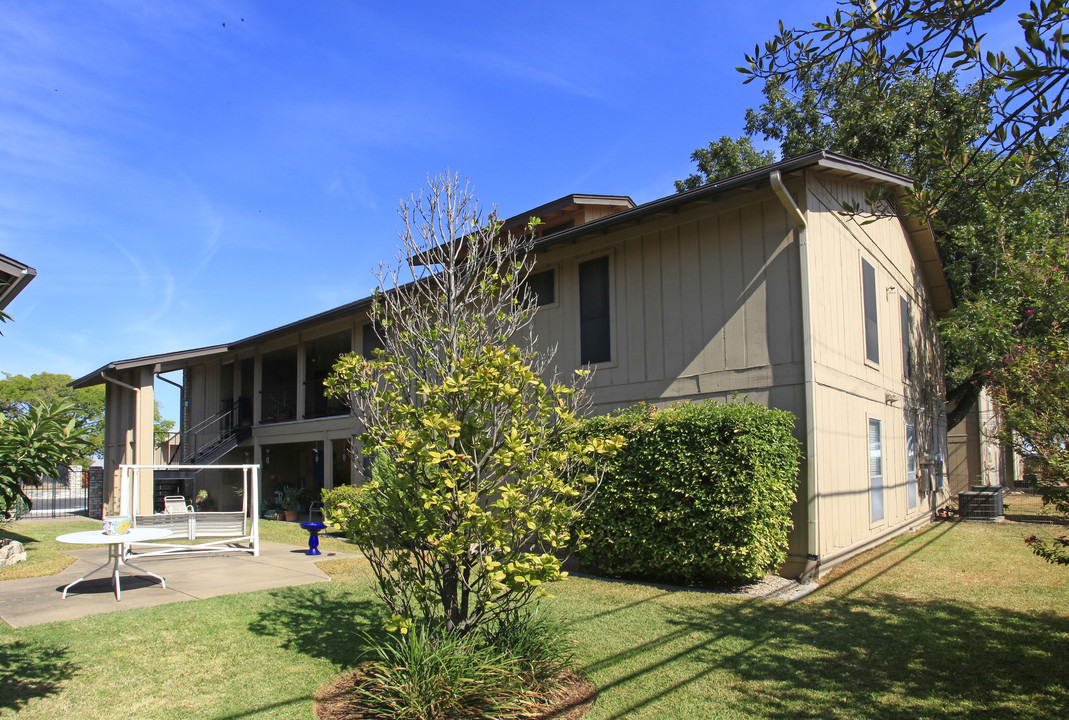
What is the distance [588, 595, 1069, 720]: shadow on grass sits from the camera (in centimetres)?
462

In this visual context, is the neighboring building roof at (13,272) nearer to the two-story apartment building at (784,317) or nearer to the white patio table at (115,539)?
the white patio table at (115,539)

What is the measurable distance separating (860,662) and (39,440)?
22.1 feet

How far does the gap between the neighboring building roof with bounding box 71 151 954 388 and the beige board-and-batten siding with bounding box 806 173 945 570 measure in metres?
0.43

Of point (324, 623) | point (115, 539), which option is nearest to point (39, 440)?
point (324, 623)

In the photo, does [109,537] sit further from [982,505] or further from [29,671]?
[982,505]

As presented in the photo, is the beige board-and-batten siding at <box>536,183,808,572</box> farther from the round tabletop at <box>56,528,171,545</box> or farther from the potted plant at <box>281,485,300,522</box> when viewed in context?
the potted plant at <box>281,485,300,522</box>

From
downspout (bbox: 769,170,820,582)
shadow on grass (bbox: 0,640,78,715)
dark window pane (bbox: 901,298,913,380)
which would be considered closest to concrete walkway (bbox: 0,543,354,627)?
shadow on grass (bbox: 0,640,78,715)

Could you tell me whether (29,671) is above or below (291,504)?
above

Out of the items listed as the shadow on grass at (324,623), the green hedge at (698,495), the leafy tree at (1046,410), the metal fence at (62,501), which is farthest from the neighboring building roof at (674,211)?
the shadow on grass at (324,623)

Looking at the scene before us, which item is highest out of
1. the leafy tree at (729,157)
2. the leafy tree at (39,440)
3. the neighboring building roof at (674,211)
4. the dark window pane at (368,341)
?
the leafy tree at (729,157)

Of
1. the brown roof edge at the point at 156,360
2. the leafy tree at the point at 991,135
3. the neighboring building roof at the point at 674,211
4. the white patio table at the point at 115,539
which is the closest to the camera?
the leafy tree at the point at 991,135

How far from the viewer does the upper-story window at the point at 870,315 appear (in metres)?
11.4

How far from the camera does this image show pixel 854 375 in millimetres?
10367

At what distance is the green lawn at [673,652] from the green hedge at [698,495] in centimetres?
49
